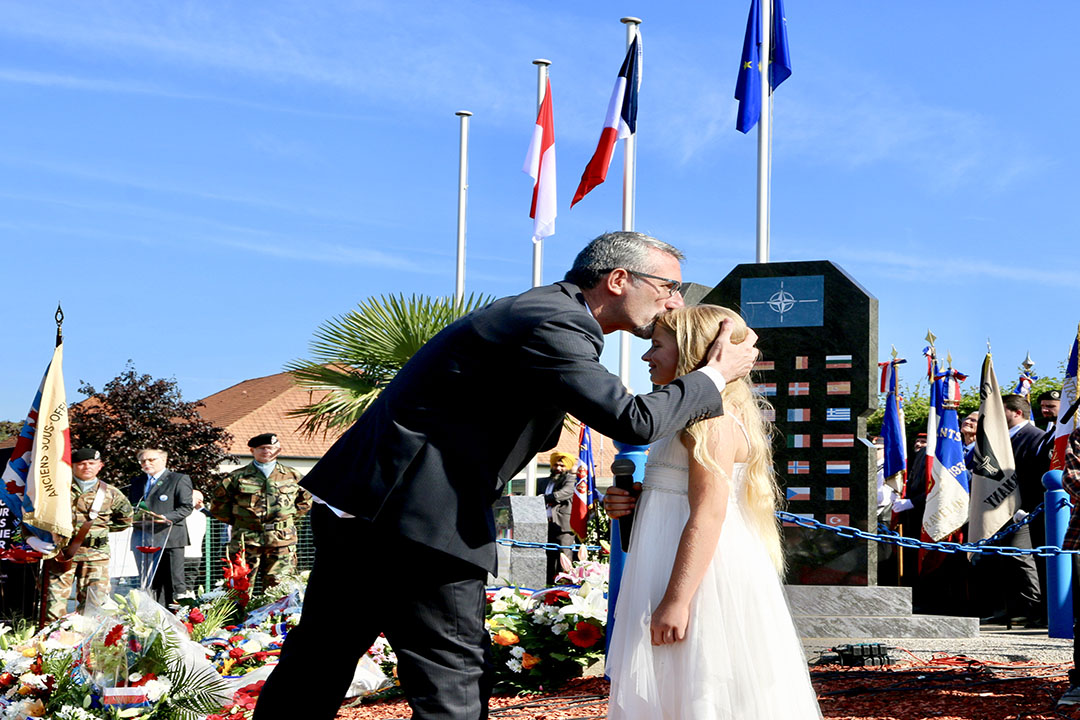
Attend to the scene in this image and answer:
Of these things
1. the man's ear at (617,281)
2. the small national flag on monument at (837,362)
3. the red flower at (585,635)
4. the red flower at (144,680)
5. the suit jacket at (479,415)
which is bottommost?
the red flower at (144,680)

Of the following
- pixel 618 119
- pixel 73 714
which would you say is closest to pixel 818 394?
pixel 73 714

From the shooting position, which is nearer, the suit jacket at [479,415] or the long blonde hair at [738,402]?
the suit jacket at [479,415]

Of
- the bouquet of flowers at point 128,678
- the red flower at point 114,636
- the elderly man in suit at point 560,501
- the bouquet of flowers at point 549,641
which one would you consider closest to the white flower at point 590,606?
the bouquet of flowers at point 549,641

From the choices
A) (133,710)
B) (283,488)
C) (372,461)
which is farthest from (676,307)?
(283,488)

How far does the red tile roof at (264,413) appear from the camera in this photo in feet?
128

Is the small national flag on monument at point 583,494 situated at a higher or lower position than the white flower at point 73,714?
higher

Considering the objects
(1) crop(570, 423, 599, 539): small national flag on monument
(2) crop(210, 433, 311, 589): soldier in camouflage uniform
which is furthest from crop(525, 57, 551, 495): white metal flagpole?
(2) crop(210, 433, 311, 589): soldier in camouflage uniform

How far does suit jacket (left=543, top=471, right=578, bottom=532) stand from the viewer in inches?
559

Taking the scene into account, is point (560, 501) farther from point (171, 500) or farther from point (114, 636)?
point (114, 636)

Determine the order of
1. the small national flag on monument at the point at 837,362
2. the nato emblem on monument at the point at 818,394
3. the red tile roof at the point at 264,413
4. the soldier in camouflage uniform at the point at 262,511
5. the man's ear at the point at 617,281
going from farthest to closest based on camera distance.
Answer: the red tile roof at the point at 264,413
the soldier in camouflage uniform at the point at 262,511
the small national flag on monument at the point at 837,362
the nato emblem on monument at the point at 818,394
the man's ear at the point at 617,281

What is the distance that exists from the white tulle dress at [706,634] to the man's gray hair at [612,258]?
57 centimetres

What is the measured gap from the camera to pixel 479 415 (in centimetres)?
324

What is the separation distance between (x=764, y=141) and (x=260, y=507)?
8.01m

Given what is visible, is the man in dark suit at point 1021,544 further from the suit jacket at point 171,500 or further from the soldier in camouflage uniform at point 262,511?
the suit jacket at point 171,500
